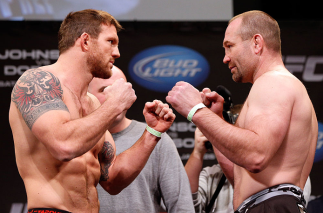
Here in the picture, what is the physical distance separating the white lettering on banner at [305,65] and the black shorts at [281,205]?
2.05 m

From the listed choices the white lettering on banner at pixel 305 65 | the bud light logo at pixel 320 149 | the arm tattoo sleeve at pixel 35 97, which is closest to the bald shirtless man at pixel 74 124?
the arm tattoo sleeve at pixel 35 97

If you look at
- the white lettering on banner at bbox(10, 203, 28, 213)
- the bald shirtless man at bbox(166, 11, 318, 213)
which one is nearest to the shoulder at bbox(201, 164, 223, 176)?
the bald shirtless man at bbox(166, 11, 318, 213)

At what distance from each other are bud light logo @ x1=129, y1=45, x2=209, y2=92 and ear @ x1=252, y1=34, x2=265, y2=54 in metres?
1.49

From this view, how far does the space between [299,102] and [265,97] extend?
0.55 ft

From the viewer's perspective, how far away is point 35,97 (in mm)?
1568

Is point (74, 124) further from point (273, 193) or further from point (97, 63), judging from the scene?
point (273, 193)

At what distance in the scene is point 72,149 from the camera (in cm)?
151

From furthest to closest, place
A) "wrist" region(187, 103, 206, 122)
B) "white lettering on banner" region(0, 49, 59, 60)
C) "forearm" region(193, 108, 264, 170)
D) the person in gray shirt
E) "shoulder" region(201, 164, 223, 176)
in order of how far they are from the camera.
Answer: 1. "white lettering on banner" region(0, 49, 59, 60)
2. "shoulder" region(201, 164, 223, 176)
3. the person in gray shirt
4. "wrist" region(187, 103, 206, 122)
5. "forearm" region(193, 108, 264, 170)

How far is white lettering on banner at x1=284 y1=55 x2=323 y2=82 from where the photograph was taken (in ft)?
10.9

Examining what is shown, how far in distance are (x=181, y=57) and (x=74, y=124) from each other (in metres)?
1.99

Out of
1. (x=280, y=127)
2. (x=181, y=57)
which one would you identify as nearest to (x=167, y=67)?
(x=181, y=57)

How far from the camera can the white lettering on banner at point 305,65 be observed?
3337 millimetres

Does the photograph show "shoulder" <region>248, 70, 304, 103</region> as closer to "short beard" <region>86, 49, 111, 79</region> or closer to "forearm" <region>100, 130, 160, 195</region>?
"forearm" <region>100, 130, 160, 195</region>

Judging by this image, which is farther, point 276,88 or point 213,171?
point 213,171
